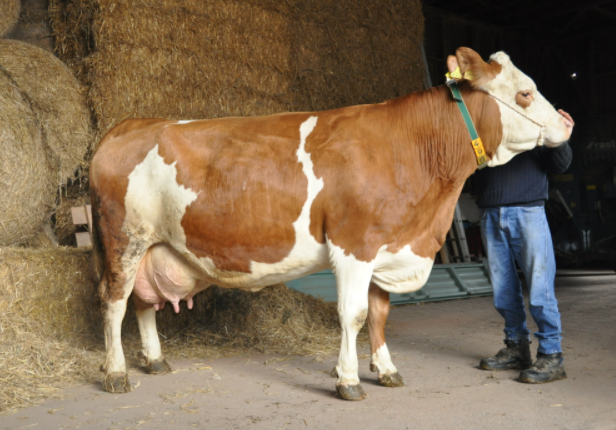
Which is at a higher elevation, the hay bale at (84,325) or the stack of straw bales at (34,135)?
the stack of straw bales at (34,135)

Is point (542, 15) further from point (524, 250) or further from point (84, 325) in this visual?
point (84, 325)

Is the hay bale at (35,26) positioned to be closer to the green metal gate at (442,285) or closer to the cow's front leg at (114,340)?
the cow's front leg at (114,340)

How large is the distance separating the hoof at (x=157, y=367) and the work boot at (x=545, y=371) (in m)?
2.14

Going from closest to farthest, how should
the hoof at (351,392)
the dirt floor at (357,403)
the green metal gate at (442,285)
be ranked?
1. the dirt floor at (357,403)
2. the hoof at (351,392)
3. the green metal gate at (442,285)

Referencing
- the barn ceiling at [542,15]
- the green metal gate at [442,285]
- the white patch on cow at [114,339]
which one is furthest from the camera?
the barn ceiling at [542,15]

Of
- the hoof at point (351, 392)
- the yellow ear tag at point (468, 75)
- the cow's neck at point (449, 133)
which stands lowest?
the hoof at point (351, 392)

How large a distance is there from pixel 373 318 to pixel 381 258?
472 millimetres

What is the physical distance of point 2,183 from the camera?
442cm

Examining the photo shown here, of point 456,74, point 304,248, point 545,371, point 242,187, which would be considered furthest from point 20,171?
point 545,371

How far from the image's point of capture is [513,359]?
3752mm

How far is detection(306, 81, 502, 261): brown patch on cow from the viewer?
3.17 meters

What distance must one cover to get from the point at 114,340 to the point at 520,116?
2.63 meters

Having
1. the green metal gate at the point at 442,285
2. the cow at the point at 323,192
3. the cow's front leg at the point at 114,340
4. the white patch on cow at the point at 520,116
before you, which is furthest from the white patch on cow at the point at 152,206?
the green metal gate at the point at 442,285

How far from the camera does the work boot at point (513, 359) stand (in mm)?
3734
